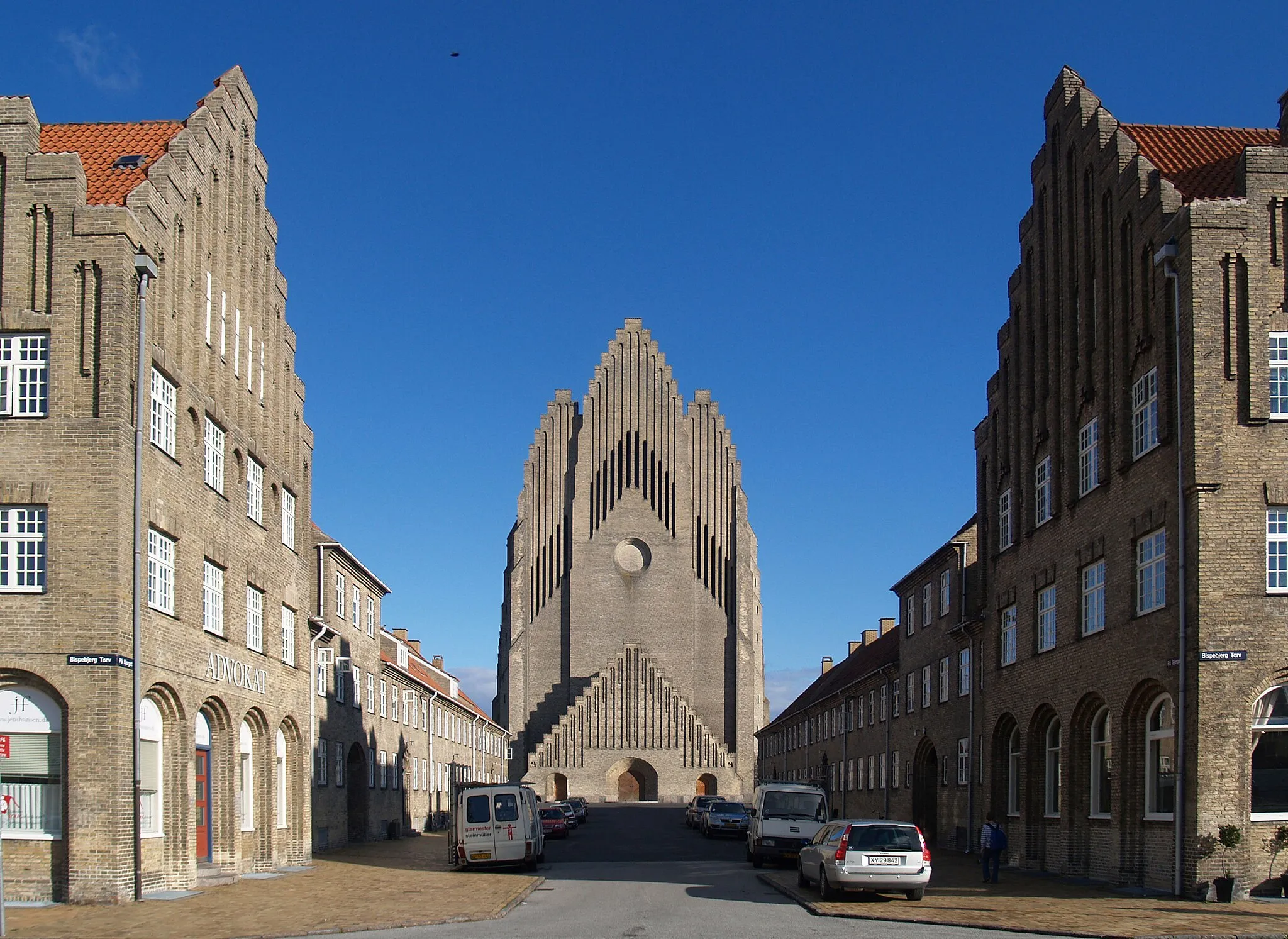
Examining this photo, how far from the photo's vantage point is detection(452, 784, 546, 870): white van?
3666cm

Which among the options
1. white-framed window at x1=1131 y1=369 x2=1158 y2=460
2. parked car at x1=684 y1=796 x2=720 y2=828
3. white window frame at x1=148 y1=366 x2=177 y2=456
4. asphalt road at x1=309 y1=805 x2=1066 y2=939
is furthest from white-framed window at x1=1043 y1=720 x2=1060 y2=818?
parked car at x1=684 y1=796 x2=720 y2=828

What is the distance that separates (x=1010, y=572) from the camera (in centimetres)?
3862

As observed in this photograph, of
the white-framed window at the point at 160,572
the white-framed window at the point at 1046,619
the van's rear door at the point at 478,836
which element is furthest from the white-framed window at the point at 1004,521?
the white-framed window at the point at 160,572

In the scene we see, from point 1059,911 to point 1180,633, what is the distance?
5.43 meters

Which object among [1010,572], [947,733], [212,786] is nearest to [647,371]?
[947,733]

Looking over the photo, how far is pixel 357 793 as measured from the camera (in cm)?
5200

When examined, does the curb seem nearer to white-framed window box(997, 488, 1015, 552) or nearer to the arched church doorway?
white-framed window box(997, 488, 1015, 552)

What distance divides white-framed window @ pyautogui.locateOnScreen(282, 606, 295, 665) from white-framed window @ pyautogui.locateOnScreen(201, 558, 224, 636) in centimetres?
541

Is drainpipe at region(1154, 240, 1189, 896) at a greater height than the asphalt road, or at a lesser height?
greater

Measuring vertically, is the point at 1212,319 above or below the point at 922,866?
above

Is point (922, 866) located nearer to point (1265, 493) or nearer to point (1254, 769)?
point (1254, 769)

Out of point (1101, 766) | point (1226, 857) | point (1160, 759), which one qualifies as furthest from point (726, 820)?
point (1226, 857)

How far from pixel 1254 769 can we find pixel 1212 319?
807cm

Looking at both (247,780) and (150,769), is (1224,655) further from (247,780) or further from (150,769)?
(247,780)
